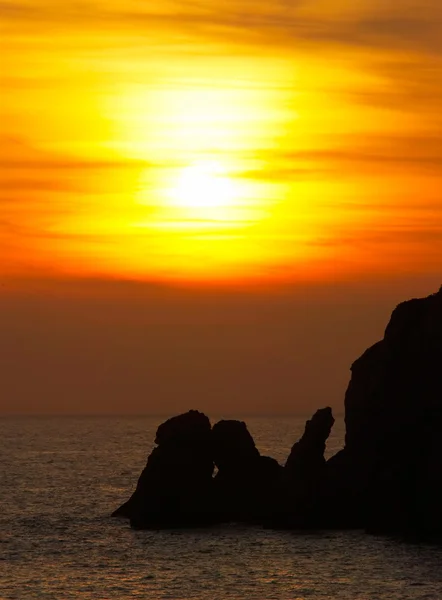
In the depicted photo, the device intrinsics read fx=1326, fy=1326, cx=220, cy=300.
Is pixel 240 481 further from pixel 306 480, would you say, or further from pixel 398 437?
pixel 398 437

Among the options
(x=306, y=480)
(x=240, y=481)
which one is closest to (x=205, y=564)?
(x=306, y=480)

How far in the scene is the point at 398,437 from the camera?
104m

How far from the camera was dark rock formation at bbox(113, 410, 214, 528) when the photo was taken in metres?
108

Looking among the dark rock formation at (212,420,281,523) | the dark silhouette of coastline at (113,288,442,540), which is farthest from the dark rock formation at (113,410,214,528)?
the dark rock formation at (212,420,281,523)

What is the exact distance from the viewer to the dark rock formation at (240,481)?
4385 inches

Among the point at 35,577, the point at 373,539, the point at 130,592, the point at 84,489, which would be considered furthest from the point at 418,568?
→ the point at 84,489

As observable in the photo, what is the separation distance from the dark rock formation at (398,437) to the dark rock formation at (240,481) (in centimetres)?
731

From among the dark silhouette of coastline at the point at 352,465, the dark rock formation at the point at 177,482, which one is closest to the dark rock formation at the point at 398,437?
the dark silhouette of coastline at the point at 352,465

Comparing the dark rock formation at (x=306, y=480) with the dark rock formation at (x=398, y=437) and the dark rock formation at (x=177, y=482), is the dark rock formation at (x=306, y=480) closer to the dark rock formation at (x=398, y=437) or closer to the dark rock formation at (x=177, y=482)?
the dark rock formation at (x=398, y=437)

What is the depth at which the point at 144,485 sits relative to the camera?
4267 inches

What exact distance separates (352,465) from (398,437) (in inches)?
197

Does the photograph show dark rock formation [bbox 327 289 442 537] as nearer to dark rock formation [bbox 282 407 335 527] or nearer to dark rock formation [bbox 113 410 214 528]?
dark rock formation [bbox 282 407 335 527]

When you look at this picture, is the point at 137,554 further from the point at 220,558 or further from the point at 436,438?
the point at 436,438

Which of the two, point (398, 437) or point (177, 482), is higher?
point (398, 437)
